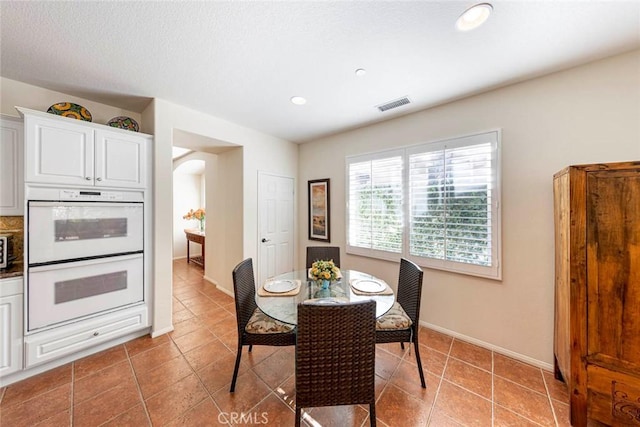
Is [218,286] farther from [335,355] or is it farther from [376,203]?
[335,355]

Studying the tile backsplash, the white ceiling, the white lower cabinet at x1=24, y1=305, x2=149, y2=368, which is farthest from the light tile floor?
the white ceiling

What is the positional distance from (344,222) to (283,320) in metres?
2.13

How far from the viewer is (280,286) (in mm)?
2078

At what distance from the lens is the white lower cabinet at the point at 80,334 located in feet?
6.07

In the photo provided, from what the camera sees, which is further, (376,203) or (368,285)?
(376,203)

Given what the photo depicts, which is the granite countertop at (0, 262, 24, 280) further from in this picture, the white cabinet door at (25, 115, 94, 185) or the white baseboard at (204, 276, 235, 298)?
the white baseboard at (204, 276, 235, 298)

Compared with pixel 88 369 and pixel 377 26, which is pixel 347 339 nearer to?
pixel 377 26

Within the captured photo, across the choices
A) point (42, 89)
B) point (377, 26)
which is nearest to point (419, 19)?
point (377, 26)

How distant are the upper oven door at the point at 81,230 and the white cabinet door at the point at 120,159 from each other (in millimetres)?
235

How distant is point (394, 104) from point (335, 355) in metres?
2.52

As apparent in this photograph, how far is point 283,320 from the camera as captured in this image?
5.00 feet

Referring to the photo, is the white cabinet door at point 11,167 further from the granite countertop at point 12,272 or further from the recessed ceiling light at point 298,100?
the recessed ceiling light at point 298,100

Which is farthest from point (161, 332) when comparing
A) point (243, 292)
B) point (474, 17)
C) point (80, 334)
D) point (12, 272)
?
point (474, 17)

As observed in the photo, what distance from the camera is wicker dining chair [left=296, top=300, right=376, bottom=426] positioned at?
126 centimetres
